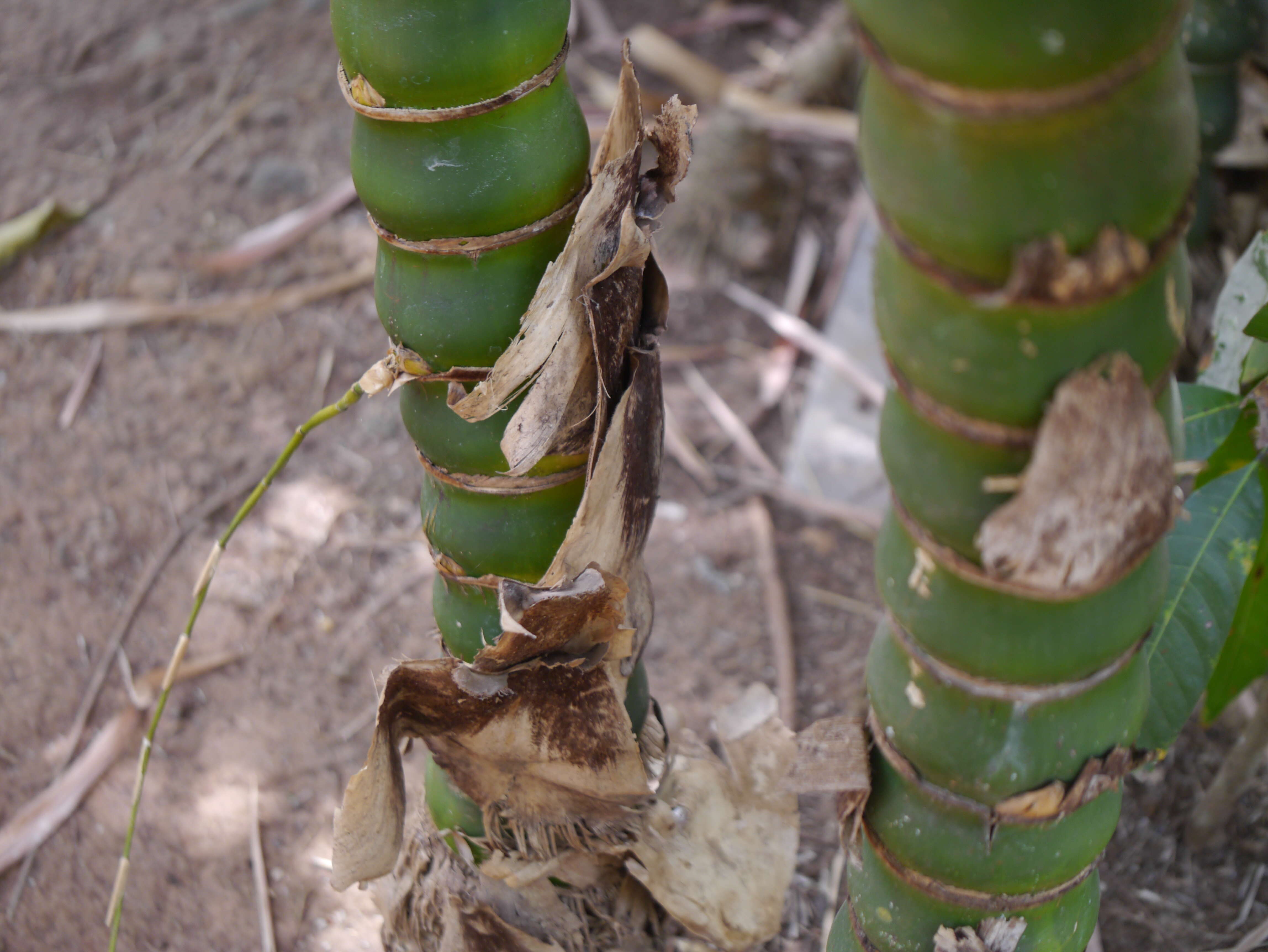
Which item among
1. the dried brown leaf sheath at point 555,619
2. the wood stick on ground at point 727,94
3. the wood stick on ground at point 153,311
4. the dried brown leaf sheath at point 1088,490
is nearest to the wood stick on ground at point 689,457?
the wood stick on ground at point 153,311

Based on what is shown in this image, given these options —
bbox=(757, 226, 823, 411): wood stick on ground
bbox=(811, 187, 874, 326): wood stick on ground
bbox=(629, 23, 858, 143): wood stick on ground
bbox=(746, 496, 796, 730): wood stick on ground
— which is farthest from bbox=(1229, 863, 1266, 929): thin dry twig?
bbox=(629, 23, 858, 143): wood stick on ground

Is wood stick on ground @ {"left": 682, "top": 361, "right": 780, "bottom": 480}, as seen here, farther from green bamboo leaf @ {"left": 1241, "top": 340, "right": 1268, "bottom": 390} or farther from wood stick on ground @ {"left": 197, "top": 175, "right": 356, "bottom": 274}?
green bamboo leaf @ {"left": 1241, "top": 340, "right": 1268, "bottom": 390}

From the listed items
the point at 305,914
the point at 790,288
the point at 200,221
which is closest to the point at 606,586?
the point at 305,914

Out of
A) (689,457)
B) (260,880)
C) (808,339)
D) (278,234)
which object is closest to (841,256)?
(808,339)

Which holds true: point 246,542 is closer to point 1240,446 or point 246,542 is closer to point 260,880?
point 260,880

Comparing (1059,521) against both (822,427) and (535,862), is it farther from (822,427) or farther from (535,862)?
(822,427)

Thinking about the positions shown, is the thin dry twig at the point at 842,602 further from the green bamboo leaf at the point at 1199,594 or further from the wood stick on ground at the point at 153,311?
the wood stick on ground at the point at 153,311
